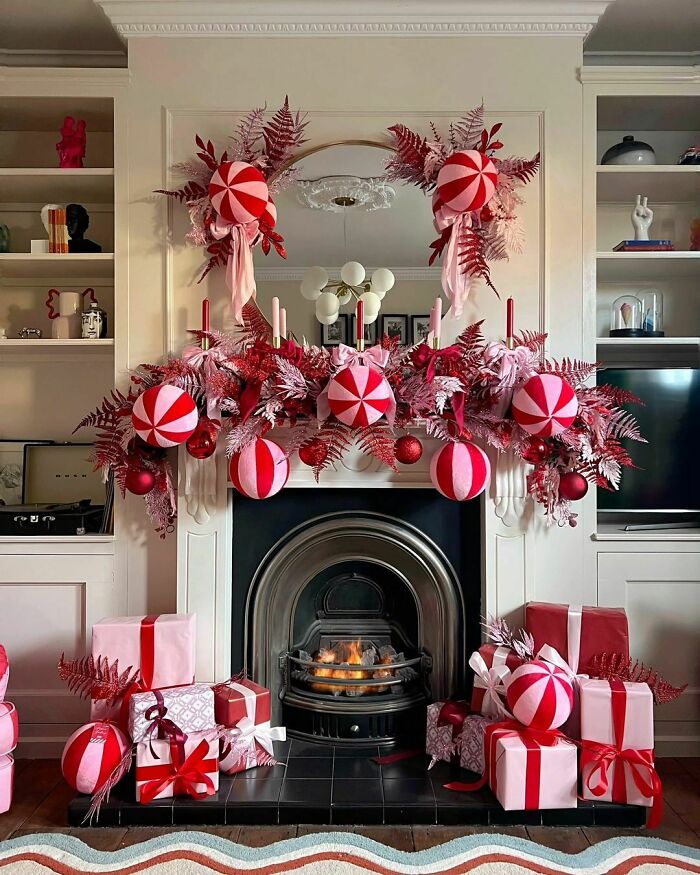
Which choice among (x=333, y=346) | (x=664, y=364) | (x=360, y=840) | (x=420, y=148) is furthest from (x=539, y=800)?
(x=420, y=148)

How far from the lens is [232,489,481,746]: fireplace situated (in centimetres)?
249

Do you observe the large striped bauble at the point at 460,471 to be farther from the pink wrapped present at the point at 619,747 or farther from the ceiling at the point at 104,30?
the ceiling at the point at 104,30

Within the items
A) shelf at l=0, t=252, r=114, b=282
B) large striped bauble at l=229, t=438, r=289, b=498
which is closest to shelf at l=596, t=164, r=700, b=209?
large striped bauble at l=229, t=438, r=289, b=498

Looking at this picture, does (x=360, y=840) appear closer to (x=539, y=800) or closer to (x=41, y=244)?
(x=539, y=800)

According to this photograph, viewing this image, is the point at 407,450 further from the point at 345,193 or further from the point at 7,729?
the point at 7,729

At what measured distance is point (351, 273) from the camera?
2486 millimetres

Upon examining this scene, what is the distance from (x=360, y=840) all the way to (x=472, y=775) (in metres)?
0.44

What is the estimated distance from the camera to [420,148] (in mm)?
2434

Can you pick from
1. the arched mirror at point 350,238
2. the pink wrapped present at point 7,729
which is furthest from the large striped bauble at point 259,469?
the pink wrapped present at point 7,729

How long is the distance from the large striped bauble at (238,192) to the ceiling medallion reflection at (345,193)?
208mm

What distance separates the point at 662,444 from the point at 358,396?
4.08 feet

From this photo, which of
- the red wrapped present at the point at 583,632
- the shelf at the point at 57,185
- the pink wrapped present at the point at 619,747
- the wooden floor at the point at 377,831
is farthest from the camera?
the shelf at the point at 57,185

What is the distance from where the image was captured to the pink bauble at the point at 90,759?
2.07 m

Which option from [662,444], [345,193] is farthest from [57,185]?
[662,444]
